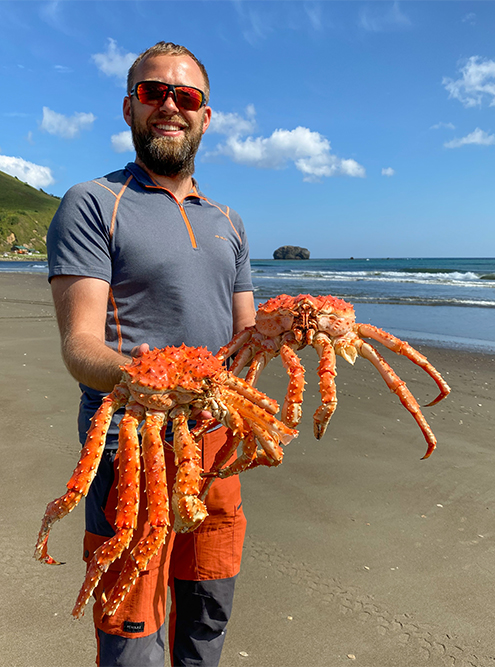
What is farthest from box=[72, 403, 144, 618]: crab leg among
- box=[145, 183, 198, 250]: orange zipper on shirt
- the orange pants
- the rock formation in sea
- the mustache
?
the rock formation in sea

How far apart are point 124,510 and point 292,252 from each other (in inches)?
4216

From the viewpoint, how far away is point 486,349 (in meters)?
10.9

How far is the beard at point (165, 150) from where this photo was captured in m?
2.30

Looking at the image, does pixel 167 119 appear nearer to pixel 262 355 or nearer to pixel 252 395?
pixel 262 355

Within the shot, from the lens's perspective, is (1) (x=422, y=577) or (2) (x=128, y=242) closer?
(2) (x=128, y=242)

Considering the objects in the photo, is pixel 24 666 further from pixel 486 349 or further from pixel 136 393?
pixel 486 349

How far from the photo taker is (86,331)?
6.30 feet

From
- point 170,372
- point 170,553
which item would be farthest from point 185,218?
point 170,553

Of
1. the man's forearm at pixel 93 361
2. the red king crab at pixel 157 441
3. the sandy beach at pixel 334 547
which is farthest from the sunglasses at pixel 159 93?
the sandy beach at pixel 334 547

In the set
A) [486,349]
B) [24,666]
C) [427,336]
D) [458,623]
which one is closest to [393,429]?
[458,623]

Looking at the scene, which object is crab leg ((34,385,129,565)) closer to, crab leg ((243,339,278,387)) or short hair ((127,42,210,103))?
crab leg ((243,339,278,387))

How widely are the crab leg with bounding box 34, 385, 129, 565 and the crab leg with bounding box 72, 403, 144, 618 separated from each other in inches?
2.2

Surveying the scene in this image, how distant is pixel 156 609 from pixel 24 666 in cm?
111

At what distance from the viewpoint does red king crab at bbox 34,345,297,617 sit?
1.49 m
